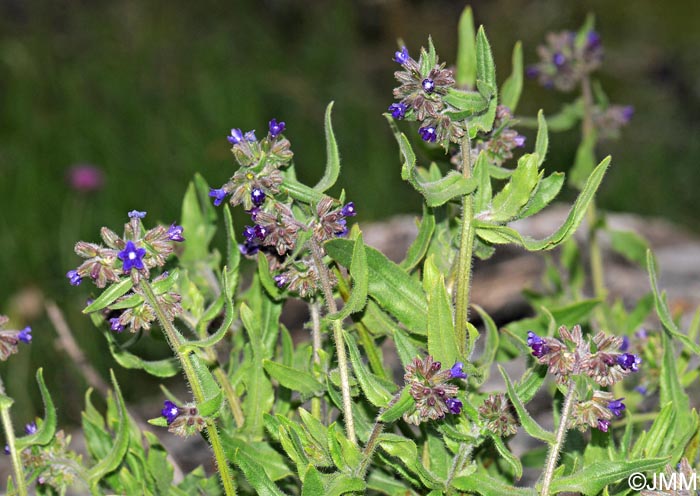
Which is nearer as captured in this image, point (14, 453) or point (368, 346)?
point (14, 453)

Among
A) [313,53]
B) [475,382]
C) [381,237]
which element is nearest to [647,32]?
[313,53]

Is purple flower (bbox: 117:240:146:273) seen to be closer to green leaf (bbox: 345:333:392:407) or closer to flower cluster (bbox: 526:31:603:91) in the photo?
green leaf (bbox: 345:333:392:407)

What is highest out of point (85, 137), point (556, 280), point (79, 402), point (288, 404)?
point (85, 137)

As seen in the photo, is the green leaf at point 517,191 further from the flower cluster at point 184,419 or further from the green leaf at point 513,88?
the flower cluster at point 184,419

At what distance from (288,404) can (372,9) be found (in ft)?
25.0

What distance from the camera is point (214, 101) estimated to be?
7.88m

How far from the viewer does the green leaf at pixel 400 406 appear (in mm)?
2090

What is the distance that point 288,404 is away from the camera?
2701 mm

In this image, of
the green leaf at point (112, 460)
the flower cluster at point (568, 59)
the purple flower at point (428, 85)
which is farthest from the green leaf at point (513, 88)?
the green leaf at point (112, 460)

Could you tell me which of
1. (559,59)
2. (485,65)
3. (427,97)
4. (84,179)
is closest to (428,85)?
(427,97)

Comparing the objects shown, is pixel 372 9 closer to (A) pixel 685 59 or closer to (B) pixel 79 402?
(A) pixel 685 59

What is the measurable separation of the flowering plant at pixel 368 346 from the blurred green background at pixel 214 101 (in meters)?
3.00

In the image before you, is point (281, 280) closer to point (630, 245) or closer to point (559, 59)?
point (559, 59)

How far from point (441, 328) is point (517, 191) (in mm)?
405
